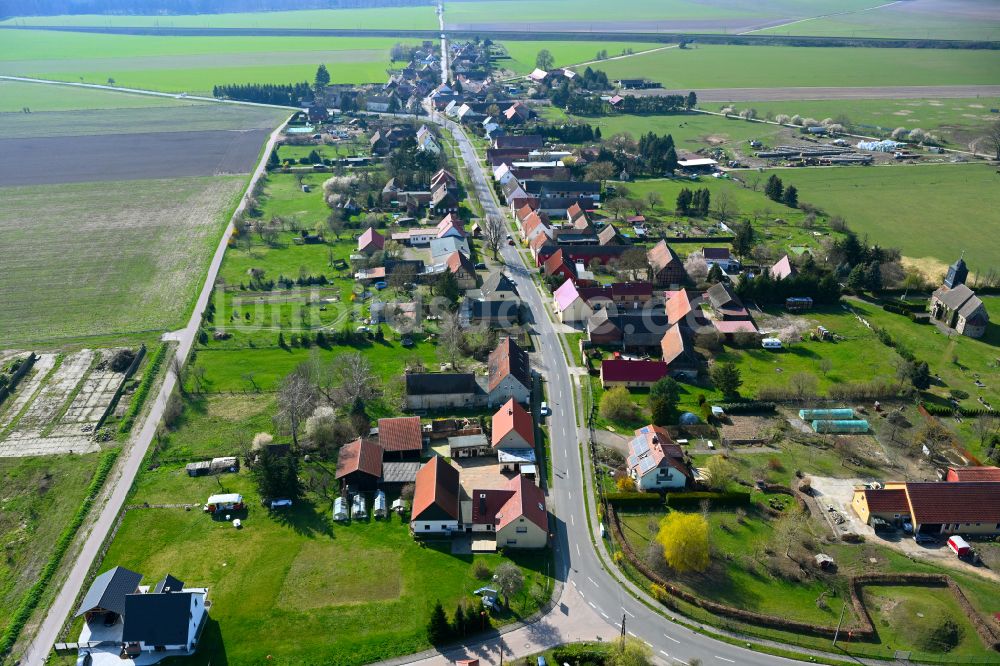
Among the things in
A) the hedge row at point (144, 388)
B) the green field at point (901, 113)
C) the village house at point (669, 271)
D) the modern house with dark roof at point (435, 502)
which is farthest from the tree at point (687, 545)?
the green field at point (901, 113)

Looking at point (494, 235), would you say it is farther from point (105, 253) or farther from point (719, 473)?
point (105, 253)

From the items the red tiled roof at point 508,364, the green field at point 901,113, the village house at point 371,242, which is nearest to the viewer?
the red tiled roof at point 508,364

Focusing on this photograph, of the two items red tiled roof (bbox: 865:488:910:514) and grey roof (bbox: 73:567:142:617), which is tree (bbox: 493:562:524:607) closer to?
grey roof (bbox: 73:567:142:617)

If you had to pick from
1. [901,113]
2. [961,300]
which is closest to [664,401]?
[961,300]

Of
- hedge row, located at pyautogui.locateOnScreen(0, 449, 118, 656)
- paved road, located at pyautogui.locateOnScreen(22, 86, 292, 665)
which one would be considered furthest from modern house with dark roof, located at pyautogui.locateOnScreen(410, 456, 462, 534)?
hedge row, located at pyautogui.locateOnScreen(0, 449, 118, 656)

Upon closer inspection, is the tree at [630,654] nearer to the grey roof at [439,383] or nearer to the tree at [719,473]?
the tree at [719,473]

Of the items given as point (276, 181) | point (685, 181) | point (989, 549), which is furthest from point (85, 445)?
point (685, 181)
